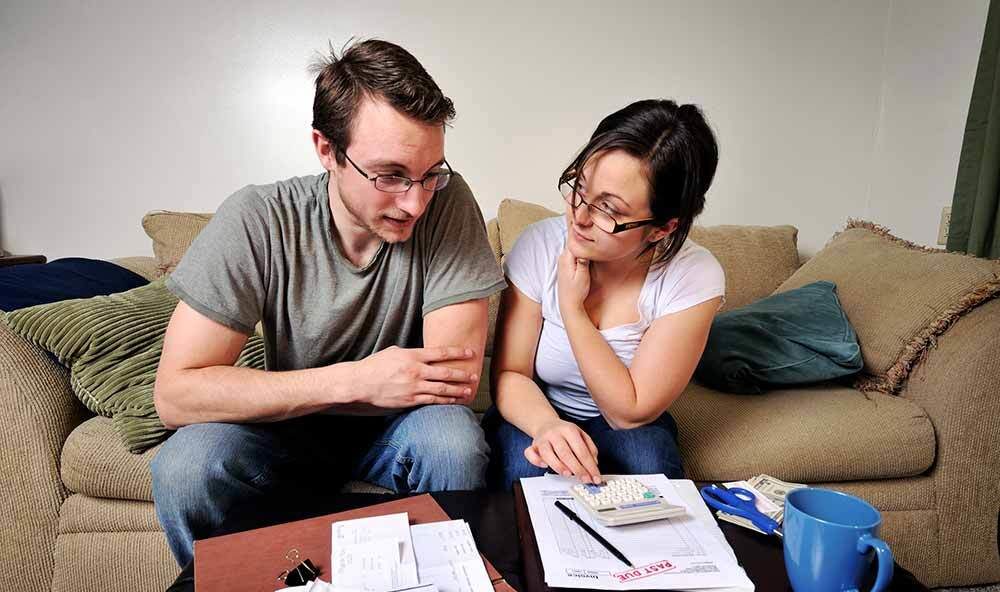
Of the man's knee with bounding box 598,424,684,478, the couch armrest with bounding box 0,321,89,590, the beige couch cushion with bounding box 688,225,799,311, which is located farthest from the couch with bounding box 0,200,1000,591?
the beige couch cushion with bounding box 688,225,799,311

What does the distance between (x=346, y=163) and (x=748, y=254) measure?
1.44 meters

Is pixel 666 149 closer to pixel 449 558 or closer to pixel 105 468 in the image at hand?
pixel 449 558

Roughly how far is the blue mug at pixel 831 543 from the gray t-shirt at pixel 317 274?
63 centimetres

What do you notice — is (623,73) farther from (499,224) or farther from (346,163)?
(346,163)

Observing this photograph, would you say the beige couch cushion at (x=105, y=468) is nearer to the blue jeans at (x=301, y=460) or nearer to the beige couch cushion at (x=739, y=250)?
the blue jeans at (x=301, y=460)

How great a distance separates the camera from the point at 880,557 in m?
0.58

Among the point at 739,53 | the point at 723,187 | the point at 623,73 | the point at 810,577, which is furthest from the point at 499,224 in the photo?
the point at 810,577

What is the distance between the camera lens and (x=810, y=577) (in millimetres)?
626

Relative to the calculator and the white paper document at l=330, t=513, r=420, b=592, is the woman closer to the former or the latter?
the calculator

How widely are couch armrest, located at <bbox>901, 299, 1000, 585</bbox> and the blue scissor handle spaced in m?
0.79

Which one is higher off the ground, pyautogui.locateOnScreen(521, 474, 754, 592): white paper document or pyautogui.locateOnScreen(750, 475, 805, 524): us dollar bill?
pyautogui.locateOnScreen(521, 474, 754, 592): white paper document

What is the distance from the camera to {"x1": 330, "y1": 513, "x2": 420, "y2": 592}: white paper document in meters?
0.64

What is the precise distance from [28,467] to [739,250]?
1.95m

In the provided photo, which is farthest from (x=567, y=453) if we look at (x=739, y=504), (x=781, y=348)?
(x=781, y=348)
